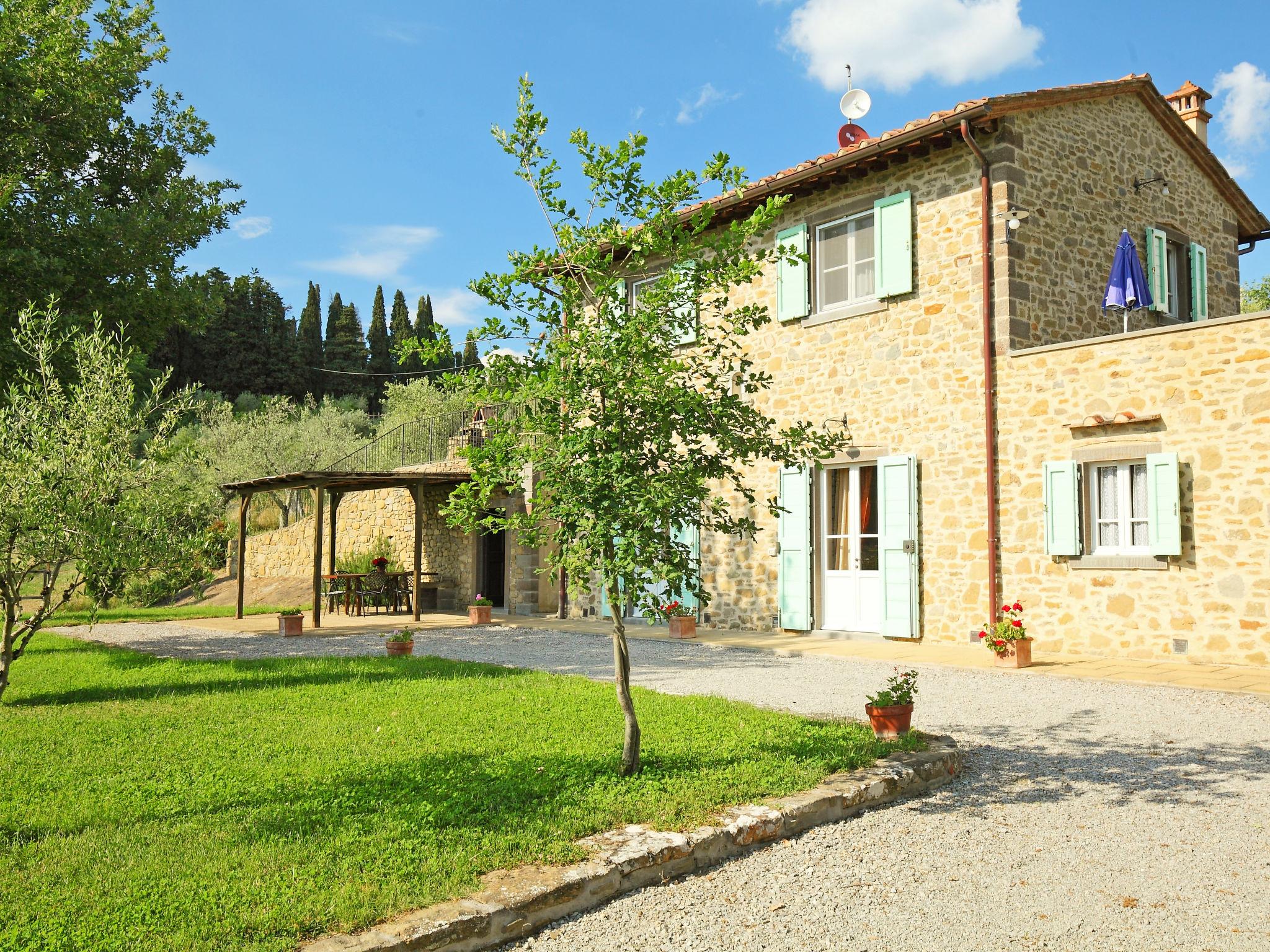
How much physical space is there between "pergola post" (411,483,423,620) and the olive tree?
9.34 metres

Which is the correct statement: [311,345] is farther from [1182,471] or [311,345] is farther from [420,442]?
[1182,471]

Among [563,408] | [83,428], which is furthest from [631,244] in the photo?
[83,428]

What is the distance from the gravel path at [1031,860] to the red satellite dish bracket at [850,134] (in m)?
8.95

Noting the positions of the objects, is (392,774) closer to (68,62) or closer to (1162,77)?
(68,62)

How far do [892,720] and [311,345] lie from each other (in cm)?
4489

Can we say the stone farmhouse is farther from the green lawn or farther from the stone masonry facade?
the green lawn

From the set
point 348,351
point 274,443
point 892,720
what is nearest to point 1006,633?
point 892,720

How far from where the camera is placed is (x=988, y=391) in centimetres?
955

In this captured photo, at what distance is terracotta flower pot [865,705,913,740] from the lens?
5148mm

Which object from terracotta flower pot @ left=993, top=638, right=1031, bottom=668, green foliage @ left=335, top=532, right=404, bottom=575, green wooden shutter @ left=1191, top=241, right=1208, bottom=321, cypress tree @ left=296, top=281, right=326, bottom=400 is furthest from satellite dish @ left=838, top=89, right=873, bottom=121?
cypress tree @ left=296, top=281, right=326, bottom=400

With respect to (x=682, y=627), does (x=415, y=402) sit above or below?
above

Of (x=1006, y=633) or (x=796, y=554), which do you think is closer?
(x=1006, y=633)

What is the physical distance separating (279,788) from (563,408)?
7.19ft

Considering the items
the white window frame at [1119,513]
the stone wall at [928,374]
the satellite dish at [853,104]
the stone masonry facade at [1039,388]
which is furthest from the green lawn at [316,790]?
the satellite dish at [853,104]
